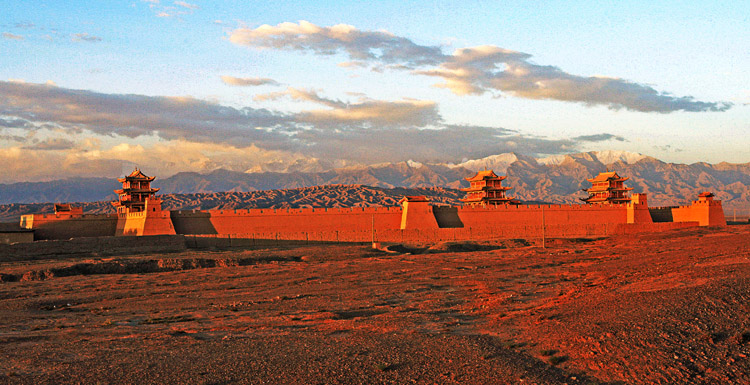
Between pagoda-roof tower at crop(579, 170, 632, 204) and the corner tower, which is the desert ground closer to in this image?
the corner tower

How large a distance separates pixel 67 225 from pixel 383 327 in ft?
145

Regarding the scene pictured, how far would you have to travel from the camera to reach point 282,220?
54.8 m

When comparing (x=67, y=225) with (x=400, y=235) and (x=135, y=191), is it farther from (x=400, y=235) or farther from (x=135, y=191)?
(x=400, y=235)

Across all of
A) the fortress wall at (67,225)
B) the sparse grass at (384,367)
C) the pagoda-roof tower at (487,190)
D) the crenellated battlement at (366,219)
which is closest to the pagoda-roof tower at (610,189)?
the crenellated battlement at (366,219)

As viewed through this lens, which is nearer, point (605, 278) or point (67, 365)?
point (67, 365)

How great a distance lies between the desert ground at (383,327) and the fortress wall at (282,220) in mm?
21240

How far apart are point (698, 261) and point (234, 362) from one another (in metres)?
25.6

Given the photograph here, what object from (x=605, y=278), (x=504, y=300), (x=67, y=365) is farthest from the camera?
(x=605, y=278)

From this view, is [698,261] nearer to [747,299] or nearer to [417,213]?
[747,299]

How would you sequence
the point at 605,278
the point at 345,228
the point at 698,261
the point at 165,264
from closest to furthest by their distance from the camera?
the point at 605,278 → the point at 698,261 → the point at 165,264 → the point at 345,228

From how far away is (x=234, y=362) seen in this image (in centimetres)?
1192

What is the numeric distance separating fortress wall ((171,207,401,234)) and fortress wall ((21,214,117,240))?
6.55 meters

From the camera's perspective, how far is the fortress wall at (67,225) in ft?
163

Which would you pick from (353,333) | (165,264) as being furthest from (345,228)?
(353,333)
